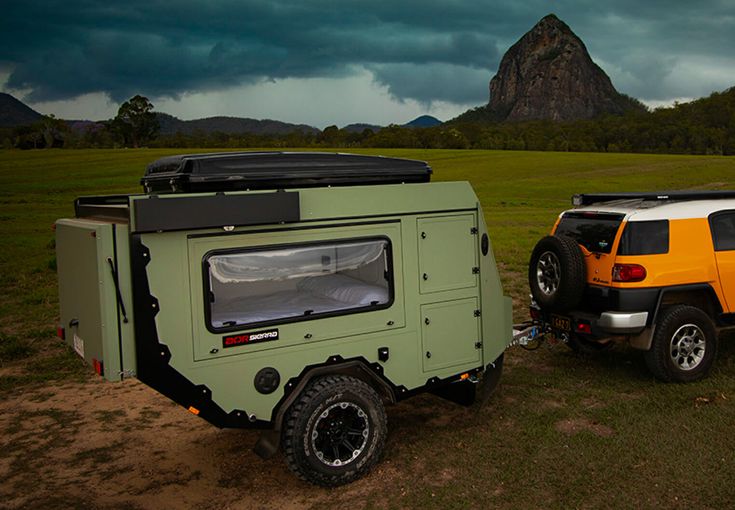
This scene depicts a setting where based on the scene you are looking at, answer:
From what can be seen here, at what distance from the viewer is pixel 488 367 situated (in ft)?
24.7

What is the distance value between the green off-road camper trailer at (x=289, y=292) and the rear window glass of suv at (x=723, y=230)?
126 inches

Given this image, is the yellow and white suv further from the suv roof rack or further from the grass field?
the suv roof rack

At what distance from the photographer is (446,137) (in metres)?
80.4

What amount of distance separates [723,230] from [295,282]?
18.2ft

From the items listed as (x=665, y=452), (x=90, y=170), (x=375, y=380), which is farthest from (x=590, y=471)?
(x=90, y=170)

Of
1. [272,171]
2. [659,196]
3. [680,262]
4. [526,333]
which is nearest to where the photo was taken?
[272,171]

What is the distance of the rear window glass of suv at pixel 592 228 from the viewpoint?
27.3 feet

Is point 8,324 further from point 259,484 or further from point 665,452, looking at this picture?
point 665,452

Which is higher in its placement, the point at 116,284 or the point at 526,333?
the point at 116,284

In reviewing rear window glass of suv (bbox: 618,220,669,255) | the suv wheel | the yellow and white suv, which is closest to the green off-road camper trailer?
the yellow and white suv

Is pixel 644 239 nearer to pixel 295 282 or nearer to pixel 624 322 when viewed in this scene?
pixel 624 322

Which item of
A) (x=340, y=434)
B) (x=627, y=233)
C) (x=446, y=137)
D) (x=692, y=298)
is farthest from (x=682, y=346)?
(x=446, y=137)

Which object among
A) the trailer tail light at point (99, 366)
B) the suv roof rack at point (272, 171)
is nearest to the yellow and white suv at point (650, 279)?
the suv roof rack at point (272, 171)

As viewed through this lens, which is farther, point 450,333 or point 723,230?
point 723,230
